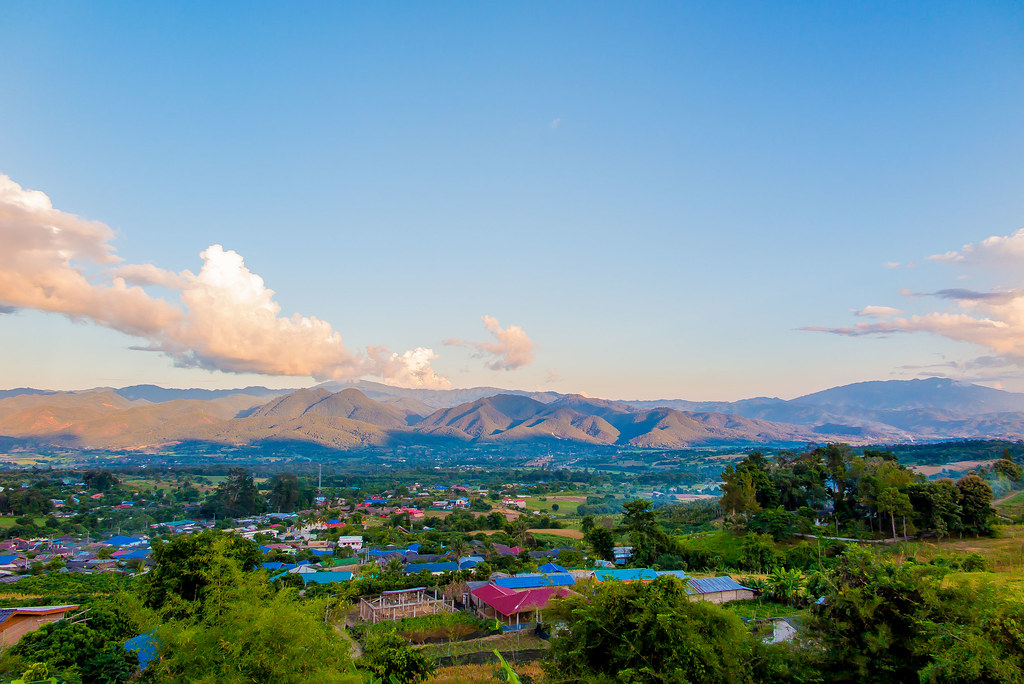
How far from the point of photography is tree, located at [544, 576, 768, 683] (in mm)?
7496

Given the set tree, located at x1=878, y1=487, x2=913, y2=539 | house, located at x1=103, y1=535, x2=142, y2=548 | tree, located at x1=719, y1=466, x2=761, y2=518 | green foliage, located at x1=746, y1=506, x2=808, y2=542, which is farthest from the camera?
house, located at x1=103, y1=535, x2=142, y2=548

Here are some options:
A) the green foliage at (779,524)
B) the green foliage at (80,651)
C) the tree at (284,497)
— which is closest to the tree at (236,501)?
the tree at (284,497)

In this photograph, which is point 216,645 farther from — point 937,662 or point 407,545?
point 407,545

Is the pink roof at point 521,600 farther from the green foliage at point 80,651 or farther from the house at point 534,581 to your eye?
the green foliage at point 80,651

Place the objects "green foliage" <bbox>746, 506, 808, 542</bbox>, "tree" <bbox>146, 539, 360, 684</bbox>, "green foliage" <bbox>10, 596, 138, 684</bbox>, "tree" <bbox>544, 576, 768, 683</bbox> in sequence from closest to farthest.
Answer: "tree" <bbox>146, 539, 360, 684</bbox>
"tree" <bbox>544, 576, 768, 683</bbox>
"green foliage" <bbox>10, 596, 138, 684</bbox>
"green foliage" <bbox>746, 506, 808, 542</bbox>

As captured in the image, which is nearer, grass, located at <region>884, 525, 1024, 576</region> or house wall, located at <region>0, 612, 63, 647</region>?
house wall, located at <region>0, 612, 63, 647</region>

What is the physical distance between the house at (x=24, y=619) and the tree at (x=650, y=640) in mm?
14863

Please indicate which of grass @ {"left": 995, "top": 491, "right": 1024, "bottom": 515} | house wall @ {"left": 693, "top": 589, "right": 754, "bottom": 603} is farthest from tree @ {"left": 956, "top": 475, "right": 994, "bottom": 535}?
house wall @ {"left": 693, "top": 589, "right": 754, "bottom": 603}

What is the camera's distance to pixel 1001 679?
257 inches

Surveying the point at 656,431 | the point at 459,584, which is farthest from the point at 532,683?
the point at 656,431

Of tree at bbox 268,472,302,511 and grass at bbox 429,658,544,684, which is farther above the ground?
grass at bbox 429,658,544,684

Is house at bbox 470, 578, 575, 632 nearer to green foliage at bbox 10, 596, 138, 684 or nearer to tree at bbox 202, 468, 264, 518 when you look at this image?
green foliage at bbox 10, 596, 138, 684

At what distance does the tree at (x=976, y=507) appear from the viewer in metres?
21.3

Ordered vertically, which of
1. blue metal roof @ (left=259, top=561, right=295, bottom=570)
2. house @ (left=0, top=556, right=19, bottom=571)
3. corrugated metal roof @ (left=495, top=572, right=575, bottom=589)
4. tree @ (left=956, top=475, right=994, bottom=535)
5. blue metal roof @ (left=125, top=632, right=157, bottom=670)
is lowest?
house @ (left=0, top=556, right=19, bottom=571)
